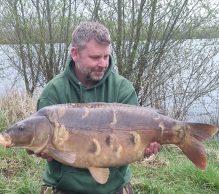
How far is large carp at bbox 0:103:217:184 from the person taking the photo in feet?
9.32

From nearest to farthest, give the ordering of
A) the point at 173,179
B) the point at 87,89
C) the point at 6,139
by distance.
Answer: the point at 6,139 < the point at 87,89 < the point at 173,179

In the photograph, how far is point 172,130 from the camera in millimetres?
3072

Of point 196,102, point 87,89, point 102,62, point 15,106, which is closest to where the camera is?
point 102,62

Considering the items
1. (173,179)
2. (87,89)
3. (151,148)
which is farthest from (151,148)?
(173,179)

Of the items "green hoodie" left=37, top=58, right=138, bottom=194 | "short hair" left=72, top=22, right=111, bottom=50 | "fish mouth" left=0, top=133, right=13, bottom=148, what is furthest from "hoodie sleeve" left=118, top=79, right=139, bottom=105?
"fish mouth" left=0, top=133, right=13, bottom=148

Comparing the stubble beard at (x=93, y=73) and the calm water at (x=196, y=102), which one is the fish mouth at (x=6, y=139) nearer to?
the stubble beard at (x=93, y=73)

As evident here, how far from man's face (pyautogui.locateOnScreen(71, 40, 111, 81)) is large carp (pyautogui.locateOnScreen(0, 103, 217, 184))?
271 millimetres

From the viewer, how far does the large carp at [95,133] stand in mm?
2842

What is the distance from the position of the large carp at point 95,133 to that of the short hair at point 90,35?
17.6 inches

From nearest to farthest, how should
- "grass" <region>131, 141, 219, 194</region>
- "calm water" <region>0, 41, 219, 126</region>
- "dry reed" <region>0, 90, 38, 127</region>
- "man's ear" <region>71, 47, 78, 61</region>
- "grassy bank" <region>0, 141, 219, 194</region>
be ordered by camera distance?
"man's ear" <region>71, 47, 78, 61</region> → "grassy bank" <region>0, 141, 219, 194</region> → "grass" <region>131, 141, 219, 194</region> → "dry reed" <region>0, 90, 38, 127</region> → "calm water" <region>0, 41, 219, 126</region>

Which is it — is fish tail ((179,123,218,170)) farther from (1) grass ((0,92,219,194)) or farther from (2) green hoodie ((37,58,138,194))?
(1) grass ((0,92,219,194))

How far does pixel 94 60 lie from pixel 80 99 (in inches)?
11.7

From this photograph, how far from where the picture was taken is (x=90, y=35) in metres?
3.19

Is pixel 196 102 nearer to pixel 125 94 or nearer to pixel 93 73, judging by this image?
pixel 125 94
